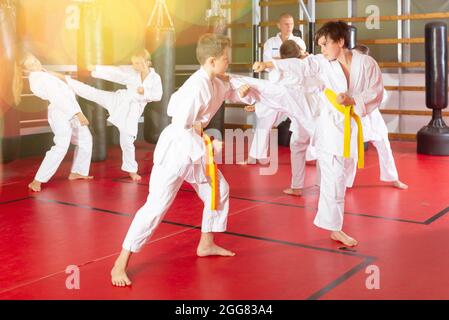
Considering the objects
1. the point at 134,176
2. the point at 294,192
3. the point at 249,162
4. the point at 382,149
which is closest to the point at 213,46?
the point at 294,192

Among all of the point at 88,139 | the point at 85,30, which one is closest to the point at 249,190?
the point at 88,139

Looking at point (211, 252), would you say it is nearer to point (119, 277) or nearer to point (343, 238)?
point (119, 277)

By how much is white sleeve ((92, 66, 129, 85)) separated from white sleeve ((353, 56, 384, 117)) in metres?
2.87

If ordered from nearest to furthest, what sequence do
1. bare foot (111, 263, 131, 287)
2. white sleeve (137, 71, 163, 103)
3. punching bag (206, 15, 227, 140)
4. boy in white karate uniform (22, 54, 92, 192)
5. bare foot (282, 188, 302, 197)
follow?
bare foot (111, 263, 131, 287)
bare foot (282, 188, 302, 197)
boy in white karate uniform (22, 54, 92, 192)
white sleeve (137, 71, 163, 103)
punching bag (206, 15, 227, 140)

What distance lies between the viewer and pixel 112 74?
18.7ft

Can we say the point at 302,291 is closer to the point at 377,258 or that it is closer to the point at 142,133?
the point at 377,258

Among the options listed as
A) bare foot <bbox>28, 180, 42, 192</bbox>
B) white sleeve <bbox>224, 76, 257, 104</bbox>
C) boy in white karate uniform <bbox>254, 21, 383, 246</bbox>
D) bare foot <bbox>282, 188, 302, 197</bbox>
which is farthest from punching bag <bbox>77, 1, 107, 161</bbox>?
white sleeve <bbox>224, 76, 257, 104</bbox>

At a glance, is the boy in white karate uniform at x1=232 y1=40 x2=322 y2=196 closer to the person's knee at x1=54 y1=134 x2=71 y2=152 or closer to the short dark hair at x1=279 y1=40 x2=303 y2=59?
the short dark hair at x1=279 y1=40 x2=303 y2=59

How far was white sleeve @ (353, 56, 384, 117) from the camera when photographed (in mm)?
3250

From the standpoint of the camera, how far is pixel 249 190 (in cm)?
494

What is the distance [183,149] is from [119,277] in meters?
0.68

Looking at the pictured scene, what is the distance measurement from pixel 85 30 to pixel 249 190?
2.75 meters
